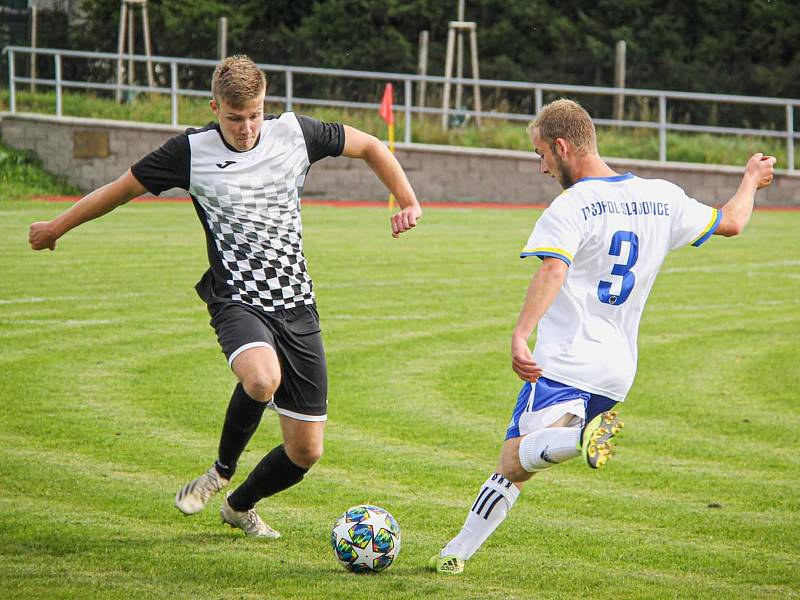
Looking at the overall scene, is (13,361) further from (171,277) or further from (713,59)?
(713,59)

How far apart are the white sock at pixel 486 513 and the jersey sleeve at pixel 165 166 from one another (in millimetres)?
1972

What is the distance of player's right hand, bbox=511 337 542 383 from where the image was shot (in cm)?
490

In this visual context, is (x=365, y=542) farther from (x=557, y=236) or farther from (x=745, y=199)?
(x=745, y=199)

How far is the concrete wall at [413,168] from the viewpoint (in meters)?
27.7

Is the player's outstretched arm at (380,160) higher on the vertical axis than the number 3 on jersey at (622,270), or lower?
higher

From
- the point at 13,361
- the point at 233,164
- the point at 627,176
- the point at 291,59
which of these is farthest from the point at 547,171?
the point at 291,59

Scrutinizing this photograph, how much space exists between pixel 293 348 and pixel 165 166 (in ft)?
3.31

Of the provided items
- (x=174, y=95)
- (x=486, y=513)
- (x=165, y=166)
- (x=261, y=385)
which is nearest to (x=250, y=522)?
(x=261, y=385)

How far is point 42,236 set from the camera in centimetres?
589

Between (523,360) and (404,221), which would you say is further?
(404,221)

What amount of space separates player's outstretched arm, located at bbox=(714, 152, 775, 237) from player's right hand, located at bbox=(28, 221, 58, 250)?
119 inches

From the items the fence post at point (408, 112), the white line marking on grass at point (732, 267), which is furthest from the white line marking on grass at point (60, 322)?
the fence post at point (408, 112)

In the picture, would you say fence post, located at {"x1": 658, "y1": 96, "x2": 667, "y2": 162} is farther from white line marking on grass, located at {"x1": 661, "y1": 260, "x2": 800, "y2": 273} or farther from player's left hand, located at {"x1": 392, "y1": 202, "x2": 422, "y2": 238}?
player's left hand, located at {"x1": 392, "y1": 202, "x2": 422, "y2": 238}

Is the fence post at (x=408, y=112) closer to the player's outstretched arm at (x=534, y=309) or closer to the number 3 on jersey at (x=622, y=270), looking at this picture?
the number 3 on jersey at (x=622, y=270)
